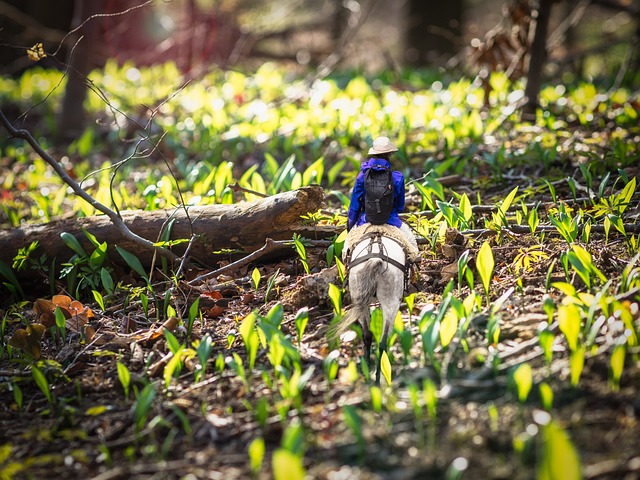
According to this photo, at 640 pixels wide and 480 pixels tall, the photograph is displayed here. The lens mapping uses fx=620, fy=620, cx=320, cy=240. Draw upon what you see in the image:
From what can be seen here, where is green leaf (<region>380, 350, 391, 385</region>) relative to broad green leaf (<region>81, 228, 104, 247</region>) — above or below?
below

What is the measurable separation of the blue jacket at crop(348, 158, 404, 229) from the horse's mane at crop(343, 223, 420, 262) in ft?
0.20

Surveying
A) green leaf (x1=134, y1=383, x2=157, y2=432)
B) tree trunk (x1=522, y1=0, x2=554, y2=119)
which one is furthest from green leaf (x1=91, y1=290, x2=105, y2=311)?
tree trunk (x1=522, y1=0, x2=554, y2=119)

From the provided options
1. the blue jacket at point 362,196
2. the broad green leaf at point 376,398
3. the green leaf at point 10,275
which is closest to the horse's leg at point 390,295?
the blue jacket at point 362,196

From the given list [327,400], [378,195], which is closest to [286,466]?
[327,400]

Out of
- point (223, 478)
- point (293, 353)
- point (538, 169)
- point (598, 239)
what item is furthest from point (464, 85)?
point (223, 478)

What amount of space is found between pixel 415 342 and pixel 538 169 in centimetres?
246

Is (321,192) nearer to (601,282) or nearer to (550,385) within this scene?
(601,282)

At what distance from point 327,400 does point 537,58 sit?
457cm

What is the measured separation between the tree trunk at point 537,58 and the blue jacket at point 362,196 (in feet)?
11.3

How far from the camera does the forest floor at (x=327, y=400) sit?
190 cm

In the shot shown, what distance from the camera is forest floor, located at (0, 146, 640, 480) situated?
190 cm

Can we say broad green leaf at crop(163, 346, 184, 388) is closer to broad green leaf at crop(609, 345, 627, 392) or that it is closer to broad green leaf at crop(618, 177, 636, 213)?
broad green leaf at crop(609, 345, 627, 392)

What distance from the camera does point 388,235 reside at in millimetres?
2756

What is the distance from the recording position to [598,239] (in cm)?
326
